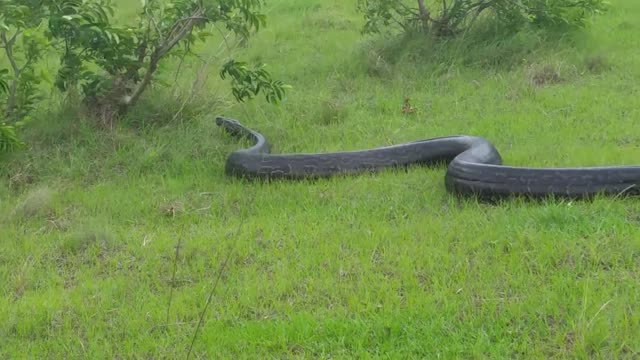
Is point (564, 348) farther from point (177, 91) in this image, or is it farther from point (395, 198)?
point (177, 91)

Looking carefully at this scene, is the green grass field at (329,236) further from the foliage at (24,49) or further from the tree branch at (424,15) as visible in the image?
the tree branch at (424,15)

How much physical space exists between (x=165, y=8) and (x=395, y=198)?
3.22m

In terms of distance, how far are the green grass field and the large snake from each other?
11cm

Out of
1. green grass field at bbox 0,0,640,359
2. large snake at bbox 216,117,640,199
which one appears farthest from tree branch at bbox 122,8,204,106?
large snake at bbox 216,117,640,199

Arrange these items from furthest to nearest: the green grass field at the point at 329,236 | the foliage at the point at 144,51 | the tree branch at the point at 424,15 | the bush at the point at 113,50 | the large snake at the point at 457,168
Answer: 1. the tree branch at the point at 424,15
2. the foliage at the point at 144,51
3. the bush at the point at 113,50
4. the large snake at the point at 457,168
5. the green grass field at the point at 329,236

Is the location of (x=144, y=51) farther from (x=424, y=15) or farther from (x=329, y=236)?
(x=424, y=15)

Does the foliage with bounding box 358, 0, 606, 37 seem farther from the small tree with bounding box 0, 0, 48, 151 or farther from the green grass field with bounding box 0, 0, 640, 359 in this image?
the small tree with bounding box 0, 0, 48, 151

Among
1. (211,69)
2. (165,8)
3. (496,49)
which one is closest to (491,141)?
(496,49)

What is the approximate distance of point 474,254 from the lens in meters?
4.10

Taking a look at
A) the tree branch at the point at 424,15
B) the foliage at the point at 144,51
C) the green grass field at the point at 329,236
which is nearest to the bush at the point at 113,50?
the foliage at the point at 144,51

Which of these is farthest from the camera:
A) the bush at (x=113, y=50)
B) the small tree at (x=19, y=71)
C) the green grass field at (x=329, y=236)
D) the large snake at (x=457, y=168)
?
the bush at (x=113, y=50)

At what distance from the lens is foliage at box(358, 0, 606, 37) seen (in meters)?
8.88

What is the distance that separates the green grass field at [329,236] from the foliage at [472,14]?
0.92 m

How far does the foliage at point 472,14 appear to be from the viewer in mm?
8883
